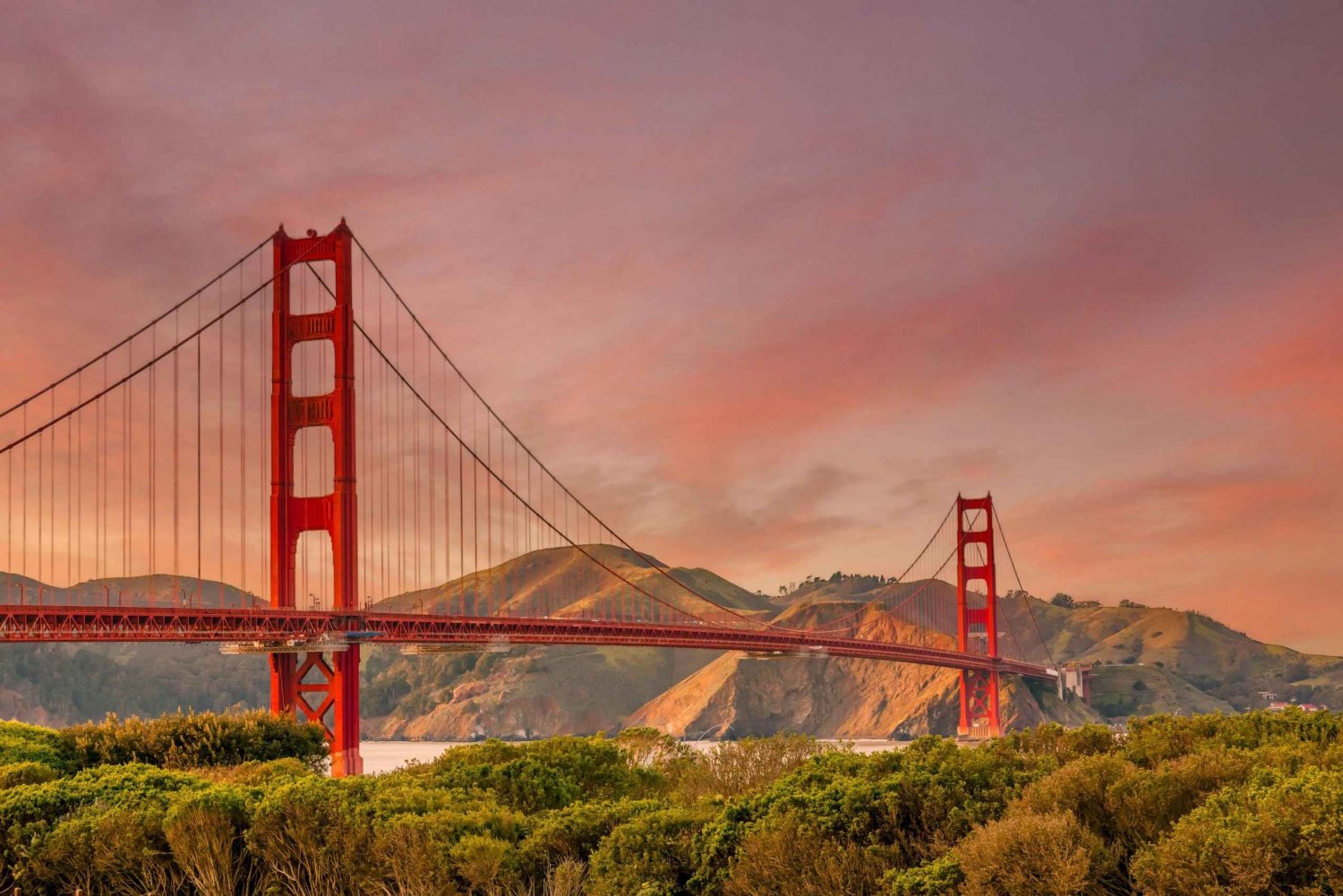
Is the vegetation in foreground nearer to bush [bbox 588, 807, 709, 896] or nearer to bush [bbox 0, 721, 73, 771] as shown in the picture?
bush [bbox 588, 807, 709, 896]

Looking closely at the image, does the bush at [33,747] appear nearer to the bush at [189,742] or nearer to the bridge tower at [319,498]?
the bush at [189,742]

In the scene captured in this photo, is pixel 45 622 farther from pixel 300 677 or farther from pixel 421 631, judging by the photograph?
pixel 421 631

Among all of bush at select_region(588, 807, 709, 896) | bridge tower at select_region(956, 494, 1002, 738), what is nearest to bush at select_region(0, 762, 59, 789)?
bush at select_region(588, 807, 709, 896)

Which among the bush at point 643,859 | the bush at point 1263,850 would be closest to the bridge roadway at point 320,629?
the bush at point 643,859

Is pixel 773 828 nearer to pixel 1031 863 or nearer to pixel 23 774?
pixel 1031 863

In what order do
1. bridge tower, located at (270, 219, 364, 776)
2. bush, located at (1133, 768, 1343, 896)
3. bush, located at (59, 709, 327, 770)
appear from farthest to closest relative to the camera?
bridge tower, located at (270, 219, 364, 776) < bush, located at (59, 709, 327, 770) < bush, located at (1133, 768, 1343, 896)

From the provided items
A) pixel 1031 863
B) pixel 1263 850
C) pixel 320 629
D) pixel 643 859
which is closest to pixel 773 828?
pixel 643 859
